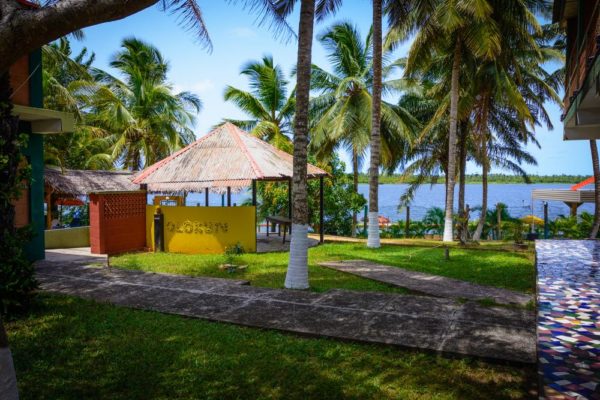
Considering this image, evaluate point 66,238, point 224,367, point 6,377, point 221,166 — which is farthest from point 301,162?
point 66,238

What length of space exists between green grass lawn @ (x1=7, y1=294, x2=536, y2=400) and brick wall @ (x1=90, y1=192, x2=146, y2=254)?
723 centimetres

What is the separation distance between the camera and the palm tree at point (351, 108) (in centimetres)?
2164

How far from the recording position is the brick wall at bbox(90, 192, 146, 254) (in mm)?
12578

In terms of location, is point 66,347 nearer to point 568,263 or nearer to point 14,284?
point 14,284

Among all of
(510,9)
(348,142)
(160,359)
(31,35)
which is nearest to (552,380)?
(160,359)

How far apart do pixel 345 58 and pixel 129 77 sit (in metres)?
13.1

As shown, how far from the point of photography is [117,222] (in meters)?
13.1

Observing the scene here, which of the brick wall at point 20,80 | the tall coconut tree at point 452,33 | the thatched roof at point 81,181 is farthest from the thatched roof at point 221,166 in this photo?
the tall coconut tree at point 452,33

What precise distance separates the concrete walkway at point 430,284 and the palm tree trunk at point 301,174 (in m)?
1.84

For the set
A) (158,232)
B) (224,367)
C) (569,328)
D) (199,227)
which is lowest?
(224,367)

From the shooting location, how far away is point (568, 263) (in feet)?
29.9

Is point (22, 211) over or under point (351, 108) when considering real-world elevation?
under

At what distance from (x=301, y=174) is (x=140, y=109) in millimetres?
19246

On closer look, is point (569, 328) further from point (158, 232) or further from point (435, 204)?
point (435, 204)
